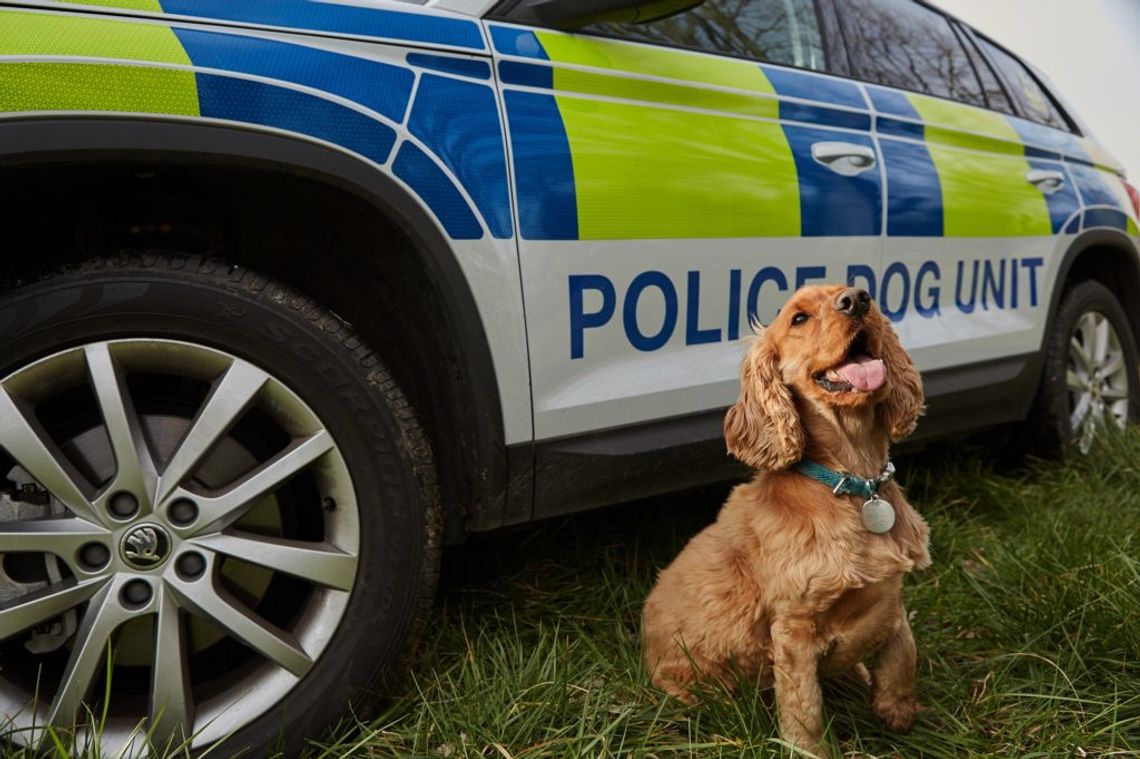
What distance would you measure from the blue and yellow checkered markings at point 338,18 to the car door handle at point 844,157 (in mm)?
1029

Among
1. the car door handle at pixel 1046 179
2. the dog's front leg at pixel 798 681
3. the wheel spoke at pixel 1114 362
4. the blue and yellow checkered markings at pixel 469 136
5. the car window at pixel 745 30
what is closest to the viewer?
Result: the dog's front leg at pixel 798 681

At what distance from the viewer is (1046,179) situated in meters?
3.34

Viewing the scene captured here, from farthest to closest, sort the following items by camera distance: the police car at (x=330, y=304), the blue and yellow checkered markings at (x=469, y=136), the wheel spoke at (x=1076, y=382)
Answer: the wheel spoke at (x=1076, y=382)
the blue and yellow checkered markings at (x=469, y=136)
the police car at (x=330, y=304)

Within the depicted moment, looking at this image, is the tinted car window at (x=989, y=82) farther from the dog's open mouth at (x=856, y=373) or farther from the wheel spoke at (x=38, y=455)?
the wheel spoke at (x=38, y=455)

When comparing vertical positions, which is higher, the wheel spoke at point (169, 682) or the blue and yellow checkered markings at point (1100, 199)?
the blue and yellow checkered markings at point (1100, 199)

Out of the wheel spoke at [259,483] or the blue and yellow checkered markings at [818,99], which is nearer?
the wheel spoke at [259,483]

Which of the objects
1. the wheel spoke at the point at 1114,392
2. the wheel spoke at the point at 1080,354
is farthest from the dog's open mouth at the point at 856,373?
the wheel spoke at the point at 1114,392

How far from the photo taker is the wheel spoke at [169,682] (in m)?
1.56

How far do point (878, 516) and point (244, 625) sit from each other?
1119 mm

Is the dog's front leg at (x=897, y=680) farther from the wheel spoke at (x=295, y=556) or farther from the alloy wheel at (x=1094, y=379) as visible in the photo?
the alloy wheel at (x=1094, y=379)

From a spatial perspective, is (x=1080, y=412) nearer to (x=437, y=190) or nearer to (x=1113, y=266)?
(x=1113, y=266)

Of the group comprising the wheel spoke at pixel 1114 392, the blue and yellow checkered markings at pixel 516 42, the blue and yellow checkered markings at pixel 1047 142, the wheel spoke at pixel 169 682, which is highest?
the blue and yellow checkered markings at pixel 516 42

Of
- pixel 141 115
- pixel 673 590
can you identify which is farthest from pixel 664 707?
pixel 141 115

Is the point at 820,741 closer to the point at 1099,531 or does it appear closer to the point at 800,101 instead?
the point at 1099,531
